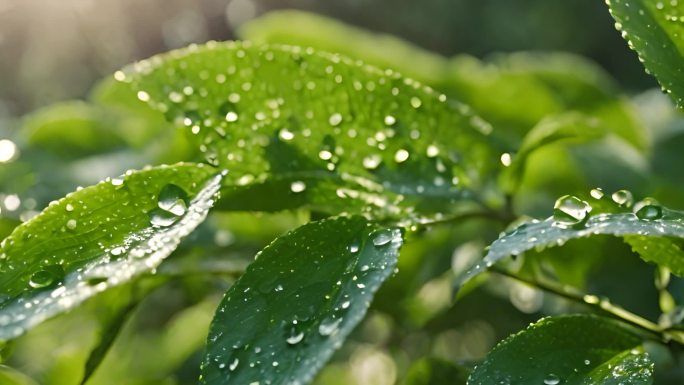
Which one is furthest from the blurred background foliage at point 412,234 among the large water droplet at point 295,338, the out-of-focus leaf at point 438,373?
the large water droplet at point 295,338

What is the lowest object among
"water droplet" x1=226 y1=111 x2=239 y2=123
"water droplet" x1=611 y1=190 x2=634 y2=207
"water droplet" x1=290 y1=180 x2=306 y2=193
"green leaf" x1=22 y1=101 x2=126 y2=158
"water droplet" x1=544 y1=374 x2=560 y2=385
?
"green leaf" x1=22 y1=101 x2=126 y2=158

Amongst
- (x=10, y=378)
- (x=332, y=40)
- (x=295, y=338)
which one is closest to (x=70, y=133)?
(x=332, y=40)

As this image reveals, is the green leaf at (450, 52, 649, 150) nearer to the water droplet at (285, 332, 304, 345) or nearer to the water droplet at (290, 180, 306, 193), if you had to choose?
the water droplet at (290, 180, 306, 193)

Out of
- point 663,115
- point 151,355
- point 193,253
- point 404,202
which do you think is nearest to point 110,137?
point 151,355

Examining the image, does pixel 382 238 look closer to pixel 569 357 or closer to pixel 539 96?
pixel 569 357

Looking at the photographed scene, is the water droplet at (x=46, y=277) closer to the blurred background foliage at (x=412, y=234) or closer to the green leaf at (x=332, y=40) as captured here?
the blurred background foliage at (x=412, y=234)

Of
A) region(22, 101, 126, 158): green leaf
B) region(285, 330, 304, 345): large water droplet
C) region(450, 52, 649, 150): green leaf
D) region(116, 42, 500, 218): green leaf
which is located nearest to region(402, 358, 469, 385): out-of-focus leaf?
region(116, 42, 500, 218): green leaf

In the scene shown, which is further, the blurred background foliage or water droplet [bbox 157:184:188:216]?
the blurred background foliage
